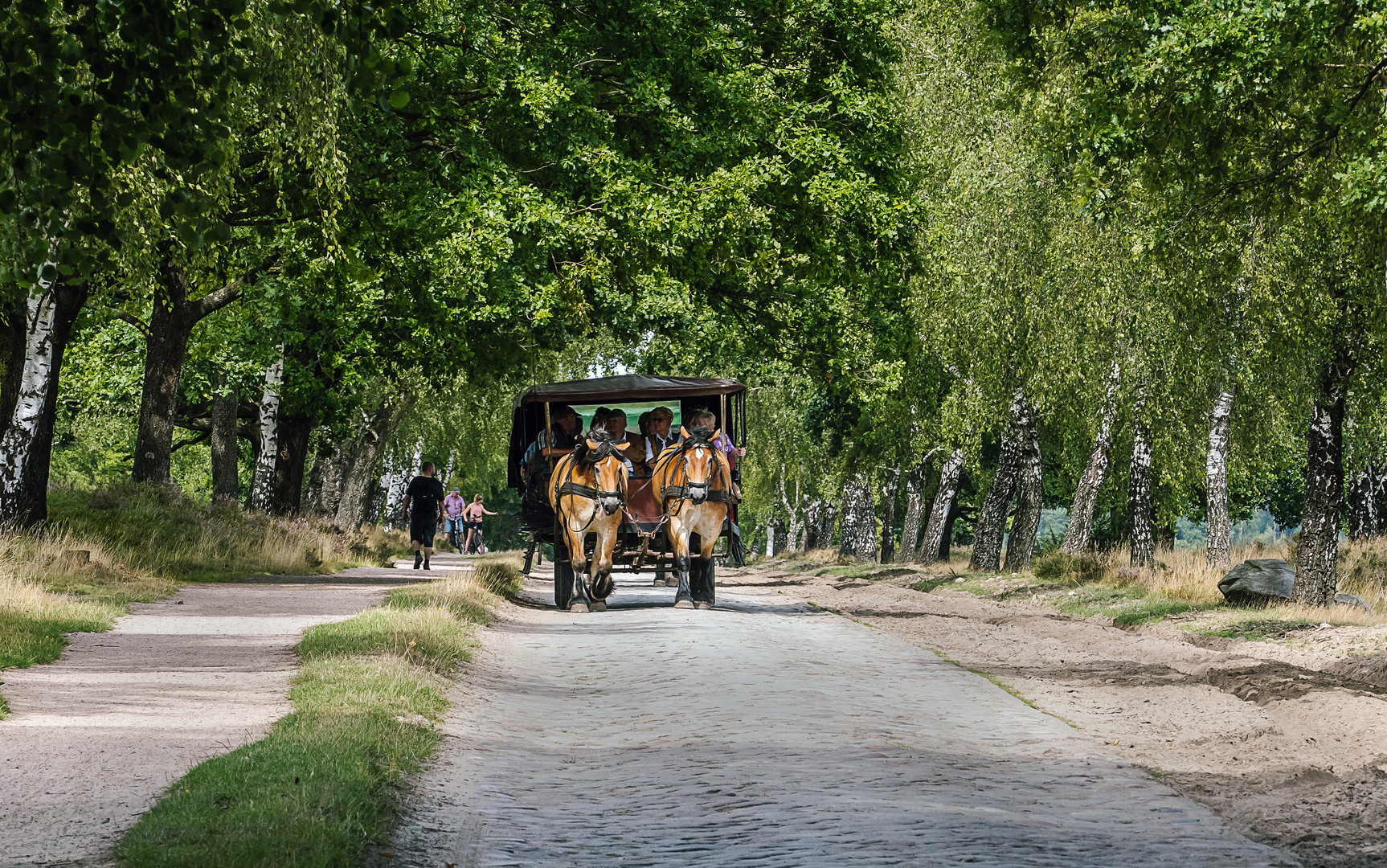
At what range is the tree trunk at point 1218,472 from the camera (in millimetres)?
32562

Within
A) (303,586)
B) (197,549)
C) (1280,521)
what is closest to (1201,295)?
(303,586)

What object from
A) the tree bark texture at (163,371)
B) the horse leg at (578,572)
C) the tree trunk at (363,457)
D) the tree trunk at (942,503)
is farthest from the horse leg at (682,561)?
the tree trunk at (363,457)

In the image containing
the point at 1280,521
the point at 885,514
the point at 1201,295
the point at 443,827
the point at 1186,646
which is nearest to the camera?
the point at 443,827

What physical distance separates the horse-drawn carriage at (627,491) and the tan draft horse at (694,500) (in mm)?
19

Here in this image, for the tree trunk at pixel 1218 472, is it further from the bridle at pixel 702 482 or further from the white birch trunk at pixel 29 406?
the white birch trunk at pixel 29 406

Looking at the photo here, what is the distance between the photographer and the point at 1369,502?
150 feet

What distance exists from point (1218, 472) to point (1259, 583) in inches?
537

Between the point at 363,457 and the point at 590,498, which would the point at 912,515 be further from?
the point at 590,498

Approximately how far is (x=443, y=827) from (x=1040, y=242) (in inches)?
859

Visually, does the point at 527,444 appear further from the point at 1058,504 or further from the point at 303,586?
the point at 1058,504

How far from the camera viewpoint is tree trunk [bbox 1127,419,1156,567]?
27172mm

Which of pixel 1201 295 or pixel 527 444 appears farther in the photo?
pixel 527 444

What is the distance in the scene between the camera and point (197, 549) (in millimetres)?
24281

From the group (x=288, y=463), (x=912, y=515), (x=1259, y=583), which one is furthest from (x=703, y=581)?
(x=912, y=515)
